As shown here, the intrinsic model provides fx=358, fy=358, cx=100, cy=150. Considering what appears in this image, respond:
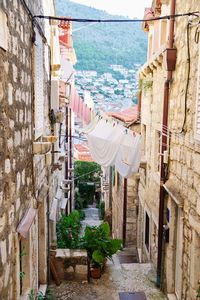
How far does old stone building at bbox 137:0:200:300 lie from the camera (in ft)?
18.8

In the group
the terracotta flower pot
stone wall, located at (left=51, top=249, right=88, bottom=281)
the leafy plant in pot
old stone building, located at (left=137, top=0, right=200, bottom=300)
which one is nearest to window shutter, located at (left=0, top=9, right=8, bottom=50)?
old stone building, located at (left=137, top=0, right=200, bottom=300)

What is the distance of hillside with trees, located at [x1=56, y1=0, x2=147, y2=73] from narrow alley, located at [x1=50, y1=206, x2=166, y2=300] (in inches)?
2124

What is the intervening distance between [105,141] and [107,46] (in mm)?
61518

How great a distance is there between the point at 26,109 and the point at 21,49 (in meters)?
0.82

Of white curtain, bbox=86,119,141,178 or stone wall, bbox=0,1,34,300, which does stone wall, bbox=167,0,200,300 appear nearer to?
white curtain, bbox=86,119,141,178

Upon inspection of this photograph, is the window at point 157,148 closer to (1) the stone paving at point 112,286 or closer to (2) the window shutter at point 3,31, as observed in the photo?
(1) the stone paving at point 112,286

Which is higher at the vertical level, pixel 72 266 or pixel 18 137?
pixel 18 137

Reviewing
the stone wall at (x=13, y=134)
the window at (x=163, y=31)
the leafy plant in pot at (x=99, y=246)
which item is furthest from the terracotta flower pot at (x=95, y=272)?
the window at (x=163, y=31)

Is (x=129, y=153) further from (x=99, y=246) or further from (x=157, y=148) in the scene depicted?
(x=99, y=246)

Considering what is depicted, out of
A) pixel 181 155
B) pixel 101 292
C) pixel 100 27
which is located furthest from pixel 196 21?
pixel 100 27

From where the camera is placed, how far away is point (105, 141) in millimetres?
9641

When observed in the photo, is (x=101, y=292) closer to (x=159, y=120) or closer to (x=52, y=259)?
(x=52, y=259)

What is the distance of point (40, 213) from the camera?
7.14m

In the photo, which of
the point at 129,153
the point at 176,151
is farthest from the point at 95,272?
the point at 176,151
